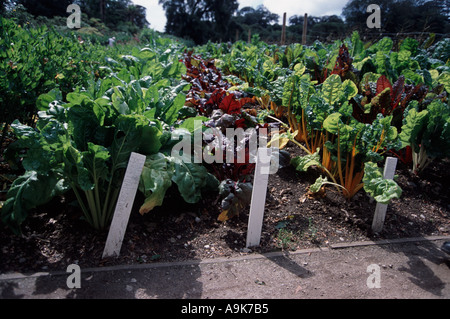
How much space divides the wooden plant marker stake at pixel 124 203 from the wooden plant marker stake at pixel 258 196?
2.37 ft

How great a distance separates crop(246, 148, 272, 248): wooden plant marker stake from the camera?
1919mm

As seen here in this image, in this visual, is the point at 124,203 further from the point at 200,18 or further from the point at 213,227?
→ the point at 200,18

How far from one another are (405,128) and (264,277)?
6.00 feet

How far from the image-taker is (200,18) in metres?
43.7

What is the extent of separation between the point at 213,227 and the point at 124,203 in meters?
0.75

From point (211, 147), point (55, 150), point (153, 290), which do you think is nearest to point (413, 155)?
point (211, 147)

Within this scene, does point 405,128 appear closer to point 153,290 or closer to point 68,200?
point 153,290

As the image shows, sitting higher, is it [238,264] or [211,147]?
[211,147]

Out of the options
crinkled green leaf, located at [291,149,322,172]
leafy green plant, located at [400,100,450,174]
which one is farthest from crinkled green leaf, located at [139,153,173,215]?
leafy green plant, located at [400,100,450,174]

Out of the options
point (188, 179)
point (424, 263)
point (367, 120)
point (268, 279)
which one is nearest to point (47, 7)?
point (367, 120)

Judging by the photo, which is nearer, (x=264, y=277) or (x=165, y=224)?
(x=264, y=277)

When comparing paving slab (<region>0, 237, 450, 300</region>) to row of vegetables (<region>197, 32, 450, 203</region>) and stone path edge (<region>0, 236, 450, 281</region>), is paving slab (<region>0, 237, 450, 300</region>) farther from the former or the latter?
row of vegetables (<region>197, 32, 450, 203</region>)

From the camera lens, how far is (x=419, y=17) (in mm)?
17578

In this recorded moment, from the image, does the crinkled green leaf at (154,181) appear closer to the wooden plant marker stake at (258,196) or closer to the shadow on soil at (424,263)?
the wooden plant marker stake at (258,196)
